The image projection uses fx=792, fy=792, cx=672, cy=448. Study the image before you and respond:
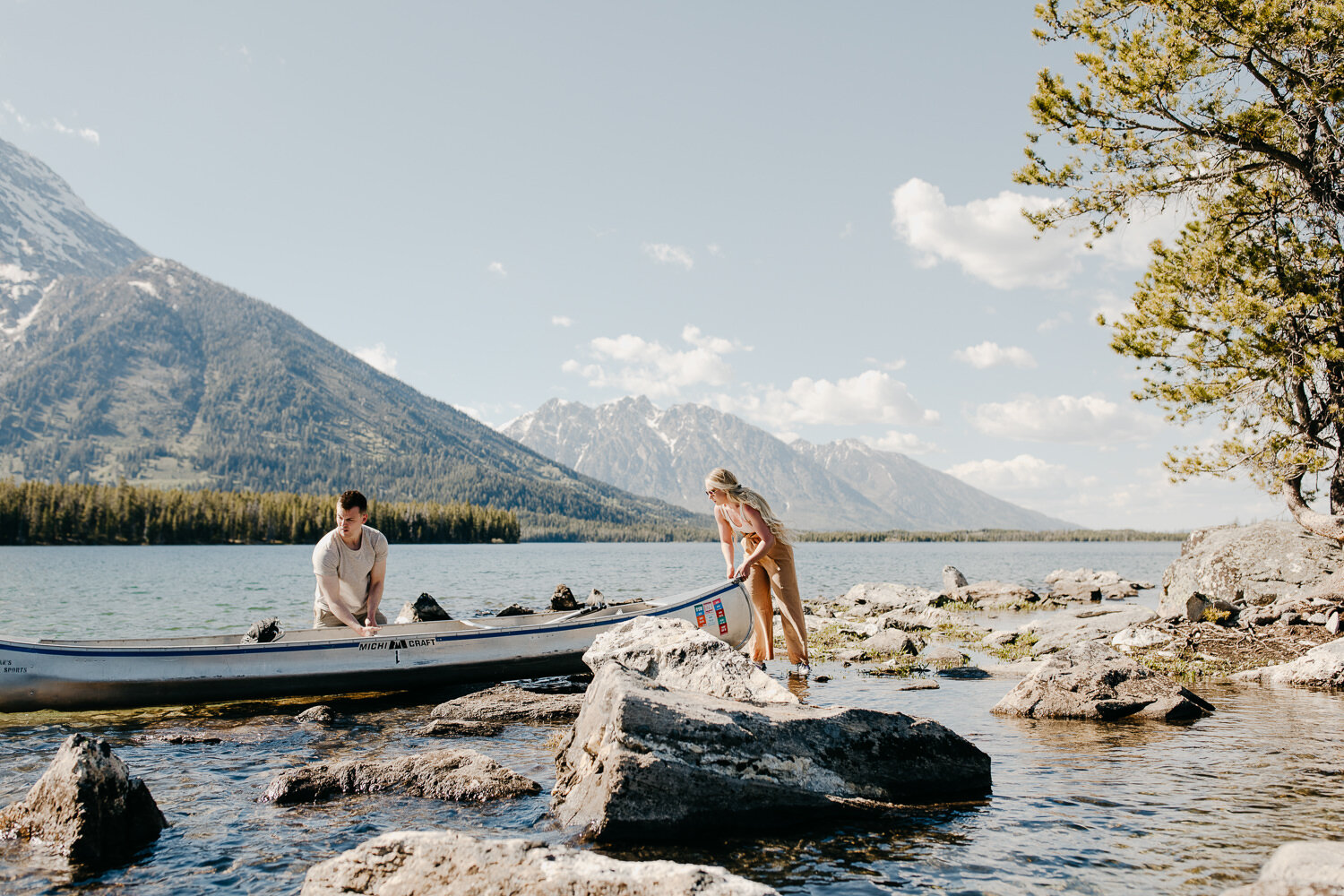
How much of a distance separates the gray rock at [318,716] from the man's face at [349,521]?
236 cm

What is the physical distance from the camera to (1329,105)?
1397 cm

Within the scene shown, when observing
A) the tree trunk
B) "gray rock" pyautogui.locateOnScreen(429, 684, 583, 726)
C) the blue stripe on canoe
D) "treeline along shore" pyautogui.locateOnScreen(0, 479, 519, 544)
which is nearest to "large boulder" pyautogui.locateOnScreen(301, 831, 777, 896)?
the blue stripe on canoe

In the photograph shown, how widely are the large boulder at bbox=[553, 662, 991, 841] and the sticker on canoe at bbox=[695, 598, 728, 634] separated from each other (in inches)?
211

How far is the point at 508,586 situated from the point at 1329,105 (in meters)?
40.8

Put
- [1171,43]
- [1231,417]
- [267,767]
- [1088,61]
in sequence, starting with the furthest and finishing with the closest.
Result: [1231,417] → [1088,61] → [1171,43] → [267,767]

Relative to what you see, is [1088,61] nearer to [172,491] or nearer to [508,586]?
[508,586]

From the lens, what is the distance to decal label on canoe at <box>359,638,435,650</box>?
38.8ft

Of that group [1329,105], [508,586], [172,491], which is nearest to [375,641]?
[1329,105]

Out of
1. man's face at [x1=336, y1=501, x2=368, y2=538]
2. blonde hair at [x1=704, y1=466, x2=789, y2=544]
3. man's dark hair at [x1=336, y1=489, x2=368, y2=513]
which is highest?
blonde hair at [x1=704, y1=466, x2=789, y2=544]

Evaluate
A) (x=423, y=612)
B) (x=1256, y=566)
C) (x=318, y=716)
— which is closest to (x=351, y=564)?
(x=318, y=716)

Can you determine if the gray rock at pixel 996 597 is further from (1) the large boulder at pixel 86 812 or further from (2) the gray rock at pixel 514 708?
(1) the large boulder at pixel 86 812

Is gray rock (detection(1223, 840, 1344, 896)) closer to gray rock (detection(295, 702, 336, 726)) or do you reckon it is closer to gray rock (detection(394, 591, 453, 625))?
gray rock (detection(295, 702, 336, 726))

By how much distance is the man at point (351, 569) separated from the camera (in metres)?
11.2

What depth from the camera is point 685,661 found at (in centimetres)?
812
